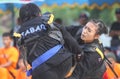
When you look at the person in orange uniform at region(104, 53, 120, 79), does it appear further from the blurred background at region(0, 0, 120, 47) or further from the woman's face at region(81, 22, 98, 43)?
the blurred background at region(0, 0, 120, 47)

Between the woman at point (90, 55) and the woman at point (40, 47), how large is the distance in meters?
0.30

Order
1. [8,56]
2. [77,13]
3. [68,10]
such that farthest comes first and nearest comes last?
[77,13] → [68,10] → [8,56]

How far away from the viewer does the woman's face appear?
5072mm

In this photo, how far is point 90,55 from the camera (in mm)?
5117

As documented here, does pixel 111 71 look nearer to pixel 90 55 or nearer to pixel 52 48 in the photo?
pixel 90 55

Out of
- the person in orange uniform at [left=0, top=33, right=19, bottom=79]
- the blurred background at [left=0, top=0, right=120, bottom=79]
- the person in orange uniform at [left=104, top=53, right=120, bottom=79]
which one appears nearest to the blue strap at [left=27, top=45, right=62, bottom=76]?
the person in orange uniform at [left=104, top=53, right=120, bottom=79]

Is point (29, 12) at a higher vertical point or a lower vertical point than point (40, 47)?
higher

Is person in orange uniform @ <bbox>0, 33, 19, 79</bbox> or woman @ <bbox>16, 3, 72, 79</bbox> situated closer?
woman @ <bbox>16, 3, 72, 79</bbox>

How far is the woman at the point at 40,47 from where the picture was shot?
15.4 ft

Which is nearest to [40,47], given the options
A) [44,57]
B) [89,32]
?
[44,57]

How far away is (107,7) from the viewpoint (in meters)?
9.77

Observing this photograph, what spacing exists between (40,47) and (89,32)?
64cm

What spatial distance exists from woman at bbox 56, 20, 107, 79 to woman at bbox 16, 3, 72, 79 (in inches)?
11.9

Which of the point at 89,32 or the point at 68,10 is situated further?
the point at 68,10
